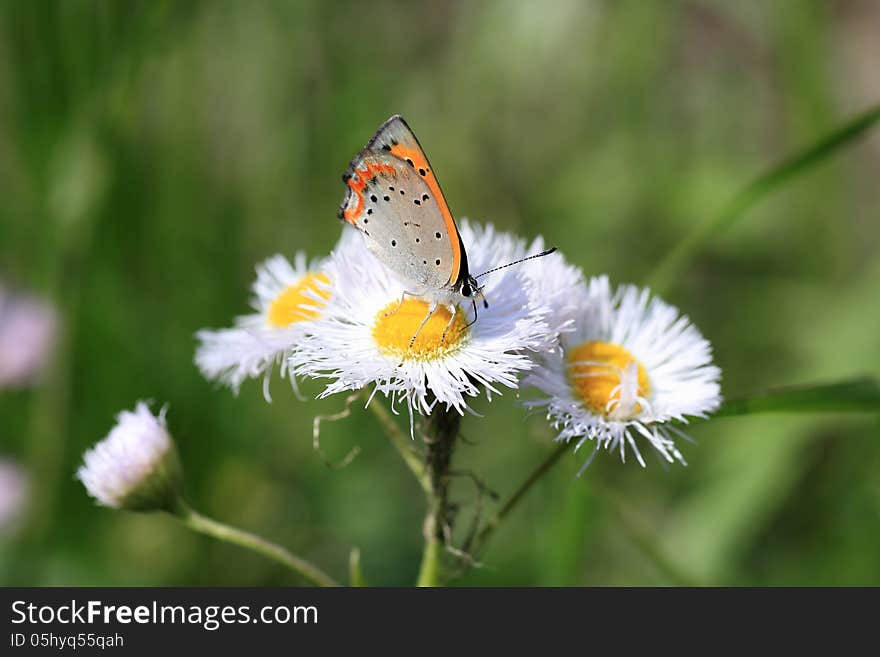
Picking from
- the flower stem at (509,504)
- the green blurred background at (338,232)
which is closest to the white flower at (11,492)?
the green blurred background at (338,232)

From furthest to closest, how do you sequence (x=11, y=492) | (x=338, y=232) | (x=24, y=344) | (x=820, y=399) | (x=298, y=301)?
1. (x=338, y=232)
2. (x=24, y=344)
3. (x=11, y=492)
4. (x=298, y=301)
5. (x=820, y=399)

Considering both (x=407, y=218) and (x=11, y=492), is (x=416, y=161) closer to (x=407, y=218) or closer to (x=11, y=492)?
(x=407, y=218)

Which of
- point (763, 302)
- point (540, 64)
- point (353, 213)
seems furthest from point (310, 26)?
point (353, 213)

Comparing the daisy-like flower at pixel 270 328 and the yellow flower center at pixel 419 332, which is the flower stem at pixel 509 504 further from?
the daisy-like flower at pixel 270 328

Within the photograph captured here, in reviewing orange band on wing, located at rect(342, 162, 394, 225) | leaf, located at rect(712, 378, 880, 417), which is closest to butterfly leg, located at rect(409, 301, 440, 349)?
orange band on wing, located at rect(342, 162, 394, 225)

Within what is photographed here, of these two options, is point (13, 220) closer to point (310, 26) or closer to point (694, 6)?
point (310, 26)

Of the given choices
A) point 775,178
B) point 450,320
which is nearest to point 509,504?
point 450,320
